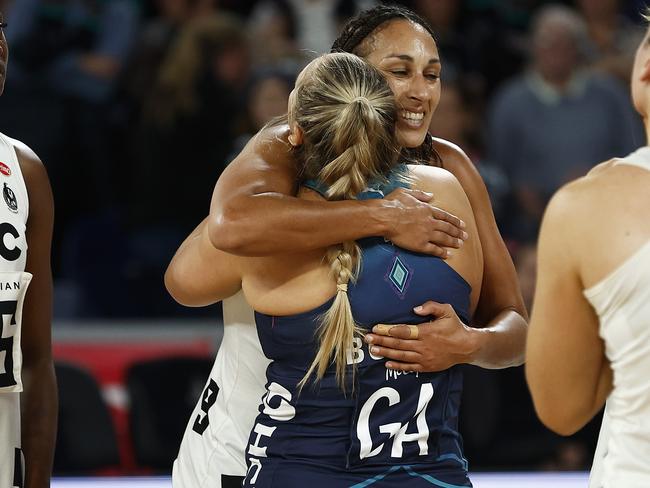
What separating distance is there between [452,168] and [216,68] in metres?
3.82

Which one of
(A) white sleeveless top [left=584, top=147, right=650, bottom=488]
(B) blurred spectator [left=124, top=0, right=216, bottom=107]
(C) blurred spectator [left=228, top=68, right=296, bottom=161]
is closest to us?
(A) white sleeveless top [left=584, top=147, right=650, bottom=488]

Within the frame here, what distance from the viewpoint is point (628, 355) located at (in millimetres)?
1691

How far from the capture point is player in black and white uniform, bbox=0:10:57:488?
2.11 metres

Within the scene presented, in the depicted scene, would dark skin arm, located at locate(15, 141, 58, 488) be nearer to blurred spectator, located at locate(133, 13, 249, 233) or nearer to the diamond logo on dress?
the diamond logo on dress

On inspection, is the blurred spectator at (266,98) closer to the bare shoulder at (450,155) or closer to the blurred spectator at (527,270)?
the blurred spectator at (527,270)

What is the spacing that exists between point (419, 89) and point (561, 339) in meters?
0.77

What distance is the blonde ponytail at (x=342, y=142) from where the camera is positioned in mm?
1900

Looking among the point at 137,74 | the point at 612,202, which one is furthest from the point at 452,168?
the point at 137,74

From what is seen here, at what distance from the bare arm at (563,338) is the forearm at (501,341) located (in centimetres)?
27

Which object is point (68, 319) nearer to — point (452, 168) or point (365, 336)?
point (452, 168)

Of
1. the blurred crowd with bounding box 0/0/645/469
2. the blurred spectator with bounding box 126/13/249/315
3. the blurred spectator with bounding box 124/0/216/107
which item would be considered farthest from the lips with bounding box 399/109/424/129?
the blurred spectator with bounding box 124/0/216/107

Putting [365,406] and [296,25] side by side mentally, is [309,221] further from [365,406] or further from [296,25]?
[296,25]

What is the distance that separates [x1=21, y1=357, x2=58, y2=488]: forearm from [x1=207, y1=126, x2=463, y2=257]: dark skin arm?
50cm

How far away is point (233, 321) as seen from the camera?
233 centimetres
